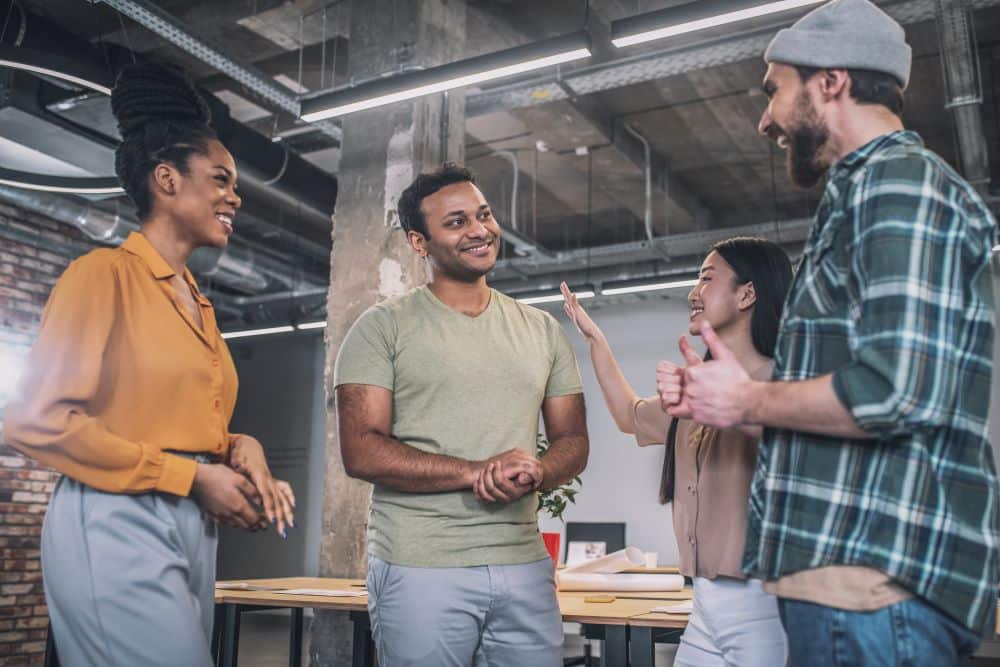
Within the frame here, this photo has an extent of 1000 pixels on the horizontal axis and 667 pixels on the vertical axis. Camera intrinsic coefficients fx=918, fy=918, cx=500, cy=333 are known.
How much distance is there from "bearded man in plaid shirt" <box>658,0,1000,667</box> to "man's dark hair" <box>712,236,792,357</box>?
0.79 m

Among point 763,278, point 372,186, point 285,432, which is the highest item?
point 372,186

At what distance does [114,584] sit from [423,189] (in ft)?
4.00

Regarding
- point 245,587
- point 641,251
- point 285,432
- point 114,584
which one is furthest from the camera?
point 285,432

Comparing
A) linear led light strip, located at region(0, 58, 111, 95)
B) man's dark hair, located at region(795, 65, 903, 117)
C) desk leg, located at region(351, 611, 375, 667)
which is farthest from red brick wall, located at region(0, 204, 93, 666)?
man's dark hair, located at region(795, 65, 903, 117)

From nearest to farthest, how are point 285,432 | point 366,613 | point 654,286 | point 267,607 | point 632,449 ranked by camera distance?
point 366,613 < point 267,607 < point 654,286 < point 632,449 < point 285,432

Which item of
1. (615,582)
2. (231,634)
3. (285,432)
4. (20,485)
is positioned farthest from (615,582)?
(285,432)

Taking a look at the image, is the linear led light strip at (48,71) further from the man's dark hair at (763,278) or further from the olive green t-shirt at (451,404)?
the man's dark hair at (763,278)

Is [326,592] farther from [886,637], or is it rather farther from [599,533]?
[599,533]

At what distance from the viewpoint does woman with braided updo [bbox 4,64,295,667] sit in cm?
132

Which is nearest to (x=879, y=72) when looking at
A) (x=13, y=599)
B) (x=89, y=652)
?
(x=89, y=652)

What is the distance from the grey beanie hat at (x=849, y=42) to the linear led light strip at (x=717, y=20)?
1.91 meters

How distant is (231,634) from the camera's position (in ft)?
10.7

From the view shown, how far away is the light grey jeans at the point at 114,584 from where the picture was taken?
132 centimetres

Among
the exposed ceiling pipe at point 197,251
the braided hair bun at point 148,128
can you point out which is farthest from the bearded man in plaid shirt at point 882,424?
the exposed ceiling pipe at point 197,251
